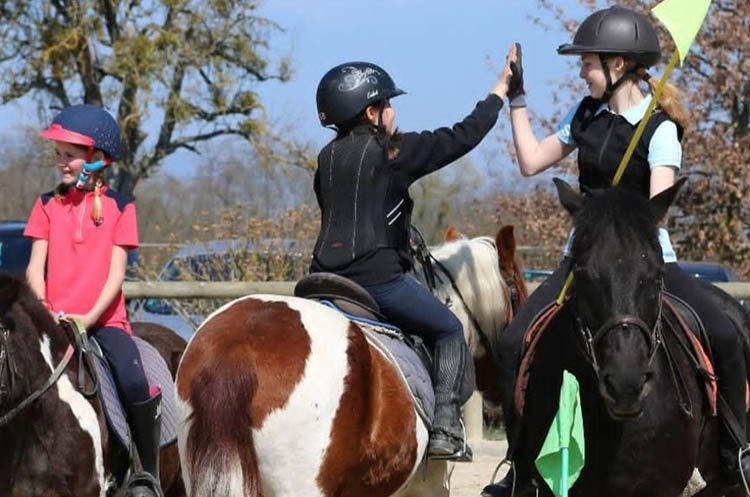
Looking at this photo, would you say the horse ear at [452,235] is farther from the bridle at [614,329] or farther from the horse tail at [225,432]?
the horse tail at [225,432]

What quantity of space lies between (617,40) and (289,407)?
2.16 metres

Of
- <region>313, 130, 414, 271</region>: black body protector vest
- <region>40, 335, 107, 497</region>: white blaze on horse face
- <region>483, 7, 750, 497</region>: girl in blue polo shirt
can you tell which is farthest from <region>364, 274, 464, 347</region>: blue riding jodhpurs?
<region>40, 335, 107, 497</region>: white blaze on horse face

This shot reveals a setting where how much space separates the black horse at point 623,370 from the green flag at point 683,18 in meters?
0.66

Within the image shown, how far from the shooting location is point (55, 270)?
6.18 metres

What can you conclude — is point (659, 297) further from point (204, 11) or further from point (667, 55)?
point (204, 11)

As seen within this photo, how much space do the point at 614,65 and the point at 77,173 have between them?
2.59 meters

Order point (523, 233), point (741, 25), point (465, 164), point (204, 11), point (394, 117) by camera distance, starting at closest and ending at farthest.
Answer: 1. point (394, 117)
2. point (741, 25)
3. point (523, 233)
4. point (204, 11)
5. point (465, 164)

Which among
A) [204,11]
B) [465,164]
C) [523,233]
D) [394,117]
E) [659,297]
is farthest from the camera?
[465,164]

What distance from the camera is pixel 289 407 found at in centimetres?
509

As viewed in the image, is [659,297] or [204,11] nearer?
[659,297]

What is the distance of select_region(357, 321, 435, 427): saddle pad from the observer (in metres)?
5.70

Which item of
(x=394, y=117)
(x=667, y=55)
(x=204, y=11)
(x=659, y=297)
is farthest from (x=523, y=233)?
(x=659, y=297)

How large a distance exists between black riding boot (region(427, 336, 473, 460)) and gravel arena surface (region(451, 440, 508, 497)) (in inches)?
134

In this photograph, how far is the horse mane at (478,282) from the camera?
6793 mm
